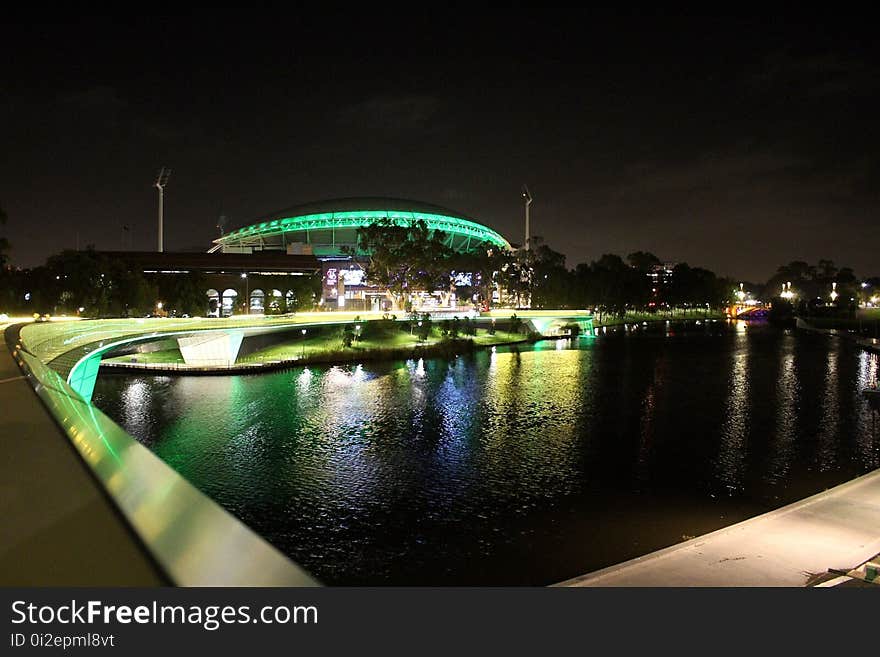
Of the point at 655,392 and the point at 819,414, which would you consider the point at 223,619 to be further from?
the point at 655,392

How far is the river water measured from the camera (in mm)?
15969

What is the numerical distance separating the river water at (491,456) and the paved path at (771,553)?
300cm

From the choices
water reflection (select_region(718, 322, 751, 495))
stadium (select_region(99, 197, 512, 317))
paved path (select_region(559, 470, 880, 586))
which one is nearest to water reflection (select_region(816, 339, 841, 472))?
water reflection (select_region(718, 322, 751, 495))

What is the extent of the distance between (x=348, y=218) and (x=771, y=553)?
362 ft

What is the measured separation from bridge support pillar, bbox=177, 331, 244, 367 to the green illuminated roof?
219ft

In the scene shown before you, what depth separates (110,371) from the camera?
156ft

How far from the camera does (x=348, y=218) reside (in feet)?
384

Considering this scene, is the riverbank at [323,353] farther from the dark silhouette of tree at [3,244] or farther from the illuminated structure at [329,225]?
the illuminated structure at [329,225]

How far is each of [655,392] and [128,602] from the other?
1588 inches

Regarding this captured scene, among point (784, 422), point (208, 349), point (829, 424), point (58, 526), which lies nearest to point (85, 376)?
point (208, 349)

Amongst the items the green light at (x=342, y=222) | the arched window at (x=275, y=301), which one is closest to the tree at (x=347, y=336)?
the arched window at (x=275, y=301)

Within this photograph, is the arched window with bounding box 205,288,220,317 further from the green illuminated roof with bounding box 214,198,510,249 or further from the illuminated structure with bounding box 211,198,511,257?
the green illuminated roof with bounding box 214,198,510,249

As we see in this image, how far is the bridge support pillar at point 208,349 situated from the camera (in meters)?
48.5

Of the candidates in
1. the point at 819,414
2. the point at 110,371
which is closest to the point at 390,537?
the point at 819,414
